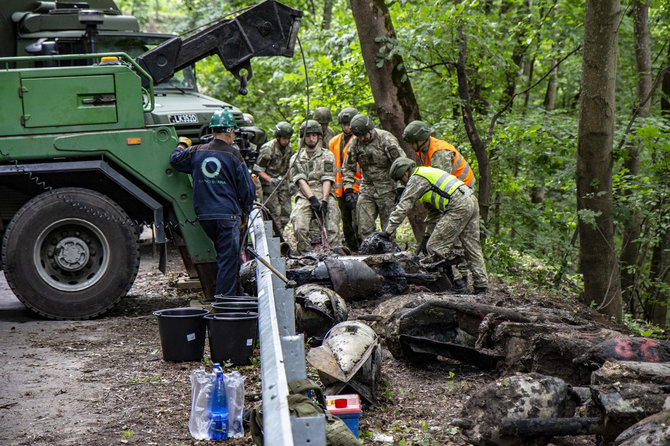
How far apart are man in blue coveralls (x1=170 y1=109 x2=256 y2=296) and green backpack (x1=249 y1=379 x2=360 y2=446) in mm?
3268

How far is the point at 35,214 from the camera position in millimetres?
6926

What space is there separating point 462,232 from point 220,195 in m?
3.40

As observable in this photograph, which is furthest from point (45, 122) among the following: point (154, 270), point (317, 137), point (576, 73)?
point (576, 73)

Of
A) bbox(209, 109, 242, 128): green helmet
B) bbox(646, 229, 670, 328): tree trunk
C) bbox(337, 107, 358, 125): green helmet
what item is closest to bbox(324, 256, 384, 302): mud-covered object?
bbox(209, 109, 242, 128): green helmet

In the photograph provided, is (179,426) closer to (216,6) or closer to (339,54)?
(339,54)

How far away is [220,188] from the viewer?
6910mm

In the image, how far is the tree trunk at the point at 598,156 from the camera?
8.62m

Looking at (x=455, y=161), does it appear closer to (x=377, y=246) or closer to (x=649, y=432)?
(x=377, y=246)

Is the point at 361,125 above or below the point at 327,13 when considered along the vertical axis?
below

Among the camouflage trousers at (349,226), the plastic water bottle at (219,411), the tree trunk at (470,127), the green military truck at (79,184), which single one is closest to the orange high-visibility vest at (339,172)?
the camouflage trousers at (349,226)

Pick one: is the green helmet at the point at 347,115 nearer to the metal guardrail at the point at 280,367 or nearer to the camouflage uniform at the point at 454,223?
the camouflage uniform at the point at 454,223

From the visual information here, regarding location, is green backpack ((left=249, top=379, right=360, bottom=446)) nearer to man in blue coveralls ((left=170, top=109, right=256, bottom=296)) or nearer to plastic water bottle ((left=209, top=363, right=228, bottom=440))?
plastic water bottle ((left=209, top=363, right=228, bottom=440))

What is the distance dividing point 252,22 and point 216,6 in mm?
11786

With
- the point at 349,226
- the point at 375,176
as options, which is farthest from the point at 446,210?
the point at 349,226
